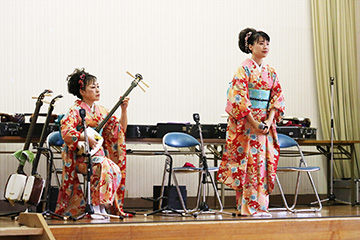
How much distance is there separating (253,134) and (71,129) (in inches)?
57.3

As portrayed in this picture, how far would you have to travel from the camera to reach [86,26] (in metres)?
7.15

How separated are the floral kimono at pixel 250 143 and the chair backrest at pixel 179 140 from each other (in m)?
0.79

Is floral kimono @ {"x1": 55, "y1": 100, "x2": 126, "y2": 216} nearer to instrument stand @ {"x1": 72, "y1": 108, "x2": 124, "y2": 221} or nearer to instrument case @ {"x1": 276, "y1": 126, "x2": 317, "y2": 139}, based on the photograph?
instrument stand @ {"x1": 72, "y1": 108, "x2": 124, "y2": 221}

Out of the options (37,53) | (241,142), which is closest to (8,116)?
(37,53)

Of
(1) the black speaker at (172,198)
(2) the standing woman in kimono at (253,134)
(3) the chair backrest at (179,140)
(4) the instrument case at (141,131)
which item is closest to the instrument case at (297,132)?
(3) the chair backrest at (179,140)

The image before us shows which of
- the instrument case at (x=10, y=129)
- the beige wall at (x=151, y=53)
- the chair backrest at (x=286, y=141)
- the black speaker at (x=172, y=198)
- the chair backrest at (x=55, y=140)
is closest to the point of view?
the chair backrest at (x=55, y=140)

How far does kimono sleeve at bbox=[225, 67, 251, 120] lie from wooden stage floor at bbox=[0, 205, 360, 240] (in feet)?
3.23

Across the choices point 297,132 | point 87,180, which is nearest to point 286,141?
point 297,132

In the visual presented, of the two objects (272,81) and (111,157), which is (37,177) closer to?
(111,157)

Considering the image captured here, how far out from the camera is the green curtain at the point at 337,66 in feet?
25.9

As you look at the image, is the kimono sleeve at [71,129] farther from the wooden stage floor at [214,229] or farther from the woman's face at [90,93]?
the wooden stage floor at [214,229]

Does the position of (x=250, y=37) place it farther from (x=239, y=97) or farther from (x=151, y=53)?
(x=151, y=53)

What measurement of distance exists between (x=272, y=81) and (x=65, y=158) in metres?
1.81

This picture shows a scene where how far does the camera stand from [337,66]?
7.92 meters
